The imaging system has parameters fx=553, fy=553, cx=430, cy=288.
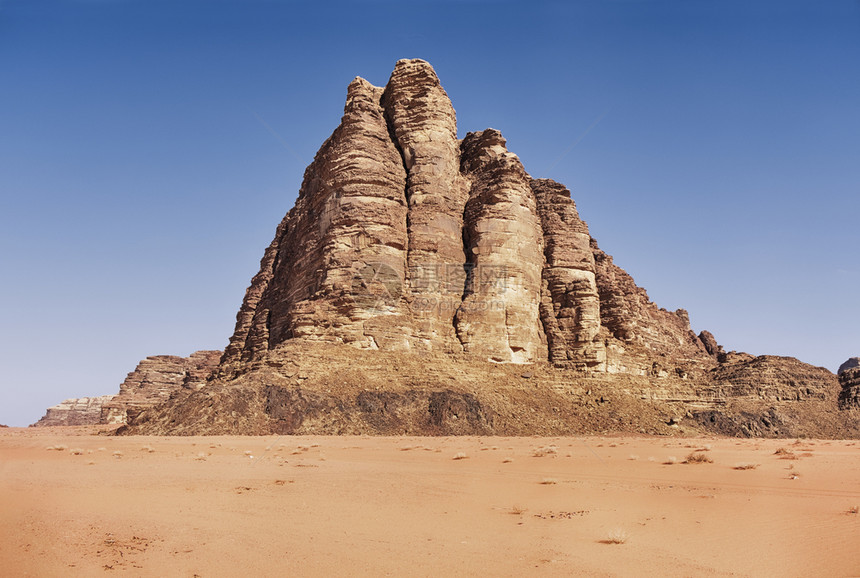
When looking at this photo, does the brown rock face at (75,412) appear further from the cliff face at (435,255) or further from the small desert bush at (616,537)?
the small desert bush at (616,537)

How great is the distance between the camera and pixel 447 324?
40.8 meters

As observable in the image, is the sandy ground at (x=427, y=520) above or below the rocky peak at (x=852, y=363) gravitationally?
below

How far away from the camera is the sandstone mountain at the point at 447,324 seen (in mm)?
30234

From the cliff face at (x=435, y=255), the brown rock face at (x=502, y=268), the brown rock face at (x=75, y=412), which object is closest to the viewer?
the cliff face at (x=435, y=255)

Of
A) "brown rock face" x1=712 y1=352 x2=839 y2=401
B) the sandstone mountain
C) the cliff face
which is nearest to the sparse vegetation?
the sandstone mountain

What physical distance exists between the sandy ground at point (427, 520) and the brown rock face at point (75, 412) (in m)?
77.1

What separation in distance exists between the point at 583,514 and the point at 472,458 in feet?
26.5

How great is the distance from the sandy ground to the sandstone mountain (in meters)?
16.1

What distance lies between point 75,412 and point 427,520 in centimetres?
9016

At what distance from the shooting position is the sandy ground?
5.44 meters

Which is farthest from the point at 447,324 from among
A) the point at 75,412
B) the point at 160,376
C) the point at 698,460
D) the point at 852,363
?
the point at 852,363

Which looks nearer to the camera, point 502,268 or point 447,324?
point 447,324

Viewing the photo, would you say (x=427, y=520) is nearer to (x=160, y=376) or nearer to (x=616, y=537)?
(x=616, y=537)

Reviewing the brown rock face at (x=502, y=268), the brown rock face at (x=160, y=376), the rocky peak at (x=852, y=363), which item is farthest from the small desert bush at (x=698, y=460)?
the rocky peak at (x=852, y=363)
